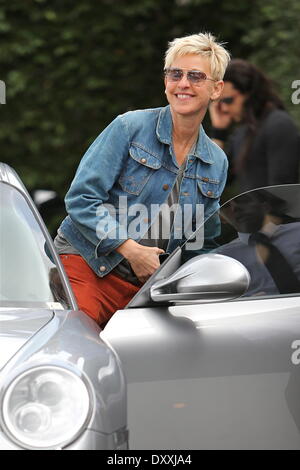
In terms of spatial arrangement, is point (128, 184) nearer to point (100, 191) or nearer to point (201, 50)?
point (100, 191)

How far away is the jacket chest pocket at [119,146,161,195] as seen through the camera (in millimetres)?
4227

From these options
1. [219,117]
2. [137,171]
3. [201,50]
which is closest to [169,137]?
[137,171]

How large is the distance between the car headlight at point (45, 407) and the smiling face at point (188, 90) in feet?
5.04

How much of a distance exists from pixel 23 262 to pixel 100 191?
0.53m

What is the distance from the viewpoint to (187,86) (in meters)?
4.24

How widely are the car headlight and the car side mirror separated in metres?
0.60

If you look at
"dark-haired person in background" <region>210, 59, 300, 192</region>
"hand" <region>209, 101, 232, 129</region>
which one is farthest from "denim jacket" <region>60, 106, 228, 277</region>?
"hand" <region>209, 101, 232, 129</region>

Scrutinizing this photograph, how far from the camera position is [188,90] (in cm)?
425

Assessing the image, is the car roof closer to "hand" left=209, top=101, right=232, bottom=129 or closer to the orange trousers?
the orange trousers

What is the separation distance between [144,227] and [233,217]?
529 millimetres

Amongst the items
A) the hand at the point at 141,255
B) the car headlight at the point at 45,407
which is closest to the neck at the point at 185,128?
the hand at the point at 141,255

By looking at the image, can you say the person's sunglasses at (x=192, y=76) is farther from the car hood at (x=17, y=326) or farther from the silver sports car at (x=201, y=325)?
the car hood at (x=17, y=326)

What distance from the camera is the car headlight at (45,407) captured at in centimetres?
290
